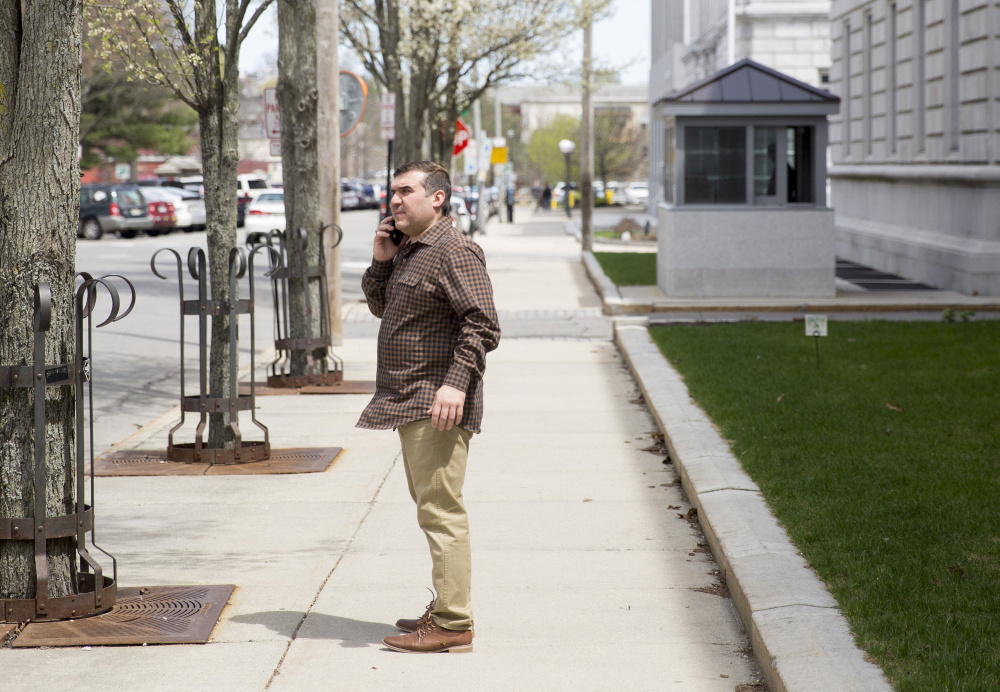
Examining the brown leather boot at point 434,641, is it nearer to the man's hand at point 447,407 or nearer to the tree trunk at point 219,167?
the man's hand at point 447,407

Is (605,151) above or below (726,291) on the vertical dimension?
above

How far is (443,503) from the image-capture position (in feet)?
15.2

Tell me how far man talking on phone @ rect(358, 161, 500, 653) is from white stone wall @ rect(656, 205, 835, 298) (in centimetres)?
1281

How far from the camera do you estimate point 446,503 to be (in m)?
4.63

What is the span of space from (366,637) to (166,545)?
1.73 meters

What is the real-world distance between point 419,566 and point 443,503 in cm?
127

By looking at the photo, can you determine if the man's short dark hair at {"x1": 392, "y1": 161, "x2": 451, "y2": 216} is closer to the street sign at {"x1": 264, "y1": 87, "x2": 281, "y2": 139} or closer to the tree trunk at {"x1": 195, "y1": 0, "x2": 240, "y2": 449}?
the tree trunk at {"x1": 195, "y1": 0, "x2": 240, "y2": 449}

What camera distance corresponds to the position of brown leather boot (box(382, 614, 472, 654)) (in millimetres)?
4703

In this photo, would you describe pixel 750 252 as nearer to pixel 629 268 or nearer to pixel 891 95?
pixel 629 268

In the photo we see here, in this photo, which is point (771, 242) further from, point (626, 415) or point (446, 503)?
point (446, 503)

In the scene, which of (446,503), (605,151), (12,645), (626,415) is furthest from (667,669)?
(605,151)

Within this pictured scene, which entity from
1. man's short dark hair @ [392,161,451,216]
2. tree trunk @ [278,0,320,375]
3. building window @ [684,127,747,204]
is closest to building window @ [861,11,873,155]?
building window @ [684,127,747,204]

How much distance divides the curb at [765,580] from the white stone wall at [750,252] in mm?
8859

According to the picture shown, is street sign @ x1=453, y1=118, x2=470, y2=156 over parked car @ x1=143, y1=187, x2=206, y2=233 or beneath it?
over
